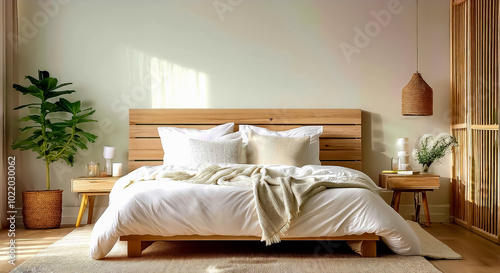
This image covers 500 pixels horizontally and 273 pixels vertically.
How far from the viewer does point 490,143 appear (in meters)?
4.67

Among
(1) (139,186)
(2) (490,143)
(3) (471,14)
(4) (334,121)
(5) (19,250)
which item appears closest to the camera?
(1) (139,186)

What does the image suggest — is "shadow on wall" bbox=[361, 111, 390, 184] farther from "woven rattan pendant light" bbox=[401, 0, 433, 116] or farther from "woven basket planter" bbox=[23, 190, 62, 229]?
"woven basket planter" bbox=[23, 190, 62, 229]

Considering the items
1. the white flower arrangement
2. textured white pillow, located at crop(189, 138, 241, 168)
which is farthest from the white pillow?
the white flower arrangement

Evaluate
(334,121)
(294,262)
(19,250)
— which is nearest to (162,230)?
(294,262)

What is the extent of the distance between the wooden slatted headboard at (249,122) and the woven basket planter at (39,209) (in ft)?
2.69

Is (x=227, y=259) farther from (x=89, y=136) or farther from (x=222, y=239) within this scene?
(x=89, y=136)

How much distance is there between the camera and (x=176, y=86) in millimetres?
5652

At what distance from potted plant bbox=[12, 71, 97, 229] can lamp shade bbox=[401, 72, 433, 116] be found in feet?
9.98

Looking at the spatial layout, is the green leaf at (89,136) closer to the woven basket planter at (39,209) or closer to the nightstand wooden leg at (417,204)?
the woven basket planter at (39,209)

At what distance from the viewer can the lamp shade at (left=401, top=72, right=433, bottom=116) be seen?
5238 mm

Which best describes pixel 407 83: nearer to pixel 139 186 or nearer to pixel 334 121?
pixel 334 121

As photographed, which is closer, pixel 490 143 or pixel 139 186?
pixel 139 186

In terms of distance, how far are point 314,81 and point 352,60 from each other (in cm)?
44

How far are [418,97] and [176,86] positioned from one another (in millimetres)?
2379
